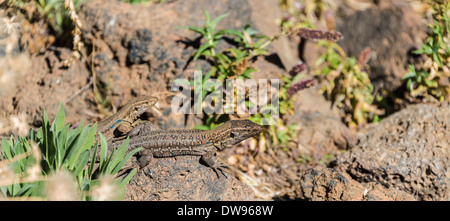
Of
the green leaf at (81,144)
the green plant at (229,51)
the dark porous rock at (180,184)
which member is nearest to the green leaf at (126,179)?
the dark porous rock at (180,184)

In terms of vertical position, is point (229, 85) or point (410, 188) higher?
point (229, 85)

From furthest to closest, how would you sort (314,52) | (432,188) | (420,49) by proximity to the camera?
(314,52)
(420,49)
(432,188)

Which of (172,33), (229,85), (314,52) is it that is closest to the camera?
(229,85)

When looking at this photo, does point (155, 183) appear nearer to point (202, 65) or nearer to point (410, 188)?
point (202, 65)

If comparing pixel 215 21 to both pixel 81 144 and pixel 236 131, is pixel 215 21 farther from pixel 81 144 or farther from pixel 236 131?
pixel 81 144

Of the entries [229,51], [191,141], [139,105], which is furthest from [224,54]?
[191,141]

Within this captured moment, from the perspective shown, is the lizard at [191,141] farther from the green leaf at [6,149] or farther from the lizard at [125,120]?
the green leaf at [6,149]

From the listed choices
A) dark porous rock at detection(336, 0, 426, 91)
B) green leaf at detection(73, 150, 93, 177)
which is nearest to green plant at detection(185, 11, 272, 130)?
green leaf at detection(73, 150, 93, 177)
